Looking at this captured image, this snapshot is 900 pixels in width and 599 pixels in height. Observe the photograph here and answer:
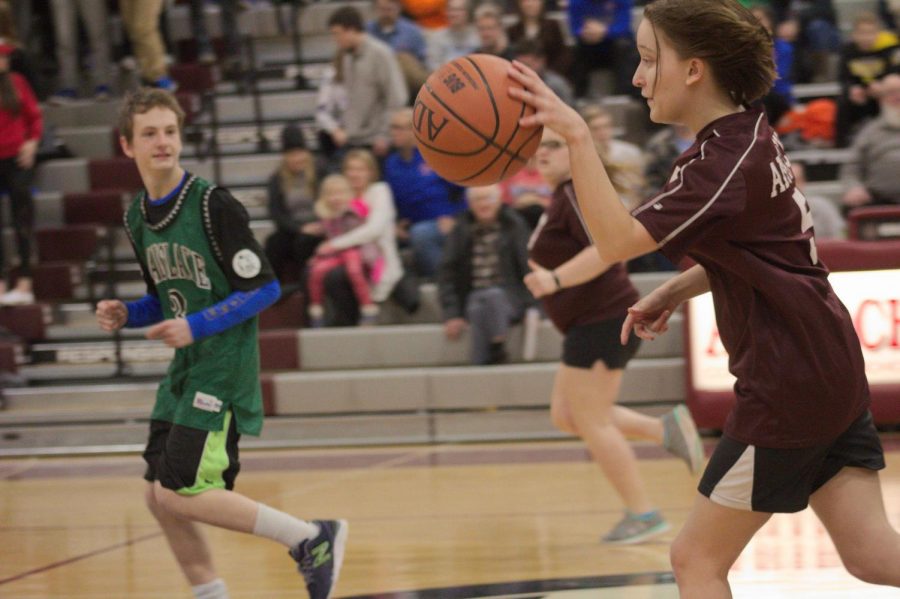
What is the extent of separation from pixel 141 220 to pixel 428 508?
2.53m

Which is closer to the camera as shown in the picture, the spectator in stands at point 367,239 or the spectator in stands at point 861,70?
the spectator in stands at point 367,239

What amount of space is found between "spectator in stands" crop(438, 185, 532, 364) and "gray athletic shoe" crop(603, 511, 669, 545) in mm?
2931

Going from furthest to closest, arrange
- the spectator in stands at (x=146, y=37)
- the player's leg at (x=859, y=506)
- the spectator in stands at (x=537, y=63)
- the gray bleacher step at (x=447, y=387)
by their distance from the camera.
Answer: the spectator in stands at (x=146, y=37) → the spectator in stands at (x=537, y=63) → the gray bleacher step at (x=447, y=387) → the player's leg at (x=859, y=506)

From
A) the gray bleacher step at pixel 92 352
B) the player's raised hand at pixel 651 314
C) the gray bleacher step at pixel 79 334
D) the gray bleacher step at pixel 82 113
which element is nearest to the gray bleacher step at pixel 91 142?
the gray bleacher step at pixel 82 113

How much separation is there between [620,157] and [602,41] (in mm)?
1921

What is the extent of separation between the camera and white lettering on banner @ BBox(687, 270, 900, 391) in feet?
24.3

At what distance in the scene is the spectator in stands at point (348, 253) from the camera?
8547 mm

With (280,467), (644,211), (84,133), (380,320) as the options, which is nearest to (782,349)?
(644,211)

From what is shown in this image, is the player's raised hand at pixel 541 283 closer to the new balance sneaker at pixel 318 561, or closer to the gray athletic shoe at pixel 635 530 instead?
the gray athletic shoe at pixel 635 530

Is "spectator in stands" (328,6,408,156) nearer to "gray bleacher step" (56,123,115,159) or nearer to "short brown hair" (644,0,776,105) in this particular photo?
"gray bleacher step" (56,123,115,159)

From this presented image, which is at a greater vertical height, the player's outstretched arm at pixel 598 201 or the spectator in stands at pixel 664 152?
the player's outstretched arm at pixel 598 201

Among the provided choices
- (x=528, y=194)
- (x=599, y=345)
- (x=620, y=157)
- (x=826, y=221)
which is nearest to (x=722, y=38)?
(x=599, y=345)

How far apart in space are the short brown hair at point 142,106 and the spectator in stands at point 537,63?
474cm

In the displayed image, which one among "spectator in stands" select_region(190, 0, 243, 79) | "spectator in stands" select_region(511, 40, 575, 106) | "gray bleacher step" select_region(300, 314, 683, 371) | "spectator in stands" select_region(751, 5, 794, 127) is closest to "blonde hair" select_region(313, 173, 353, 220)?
"gray bleacher step" select_region(300, 314, 683, 371)
